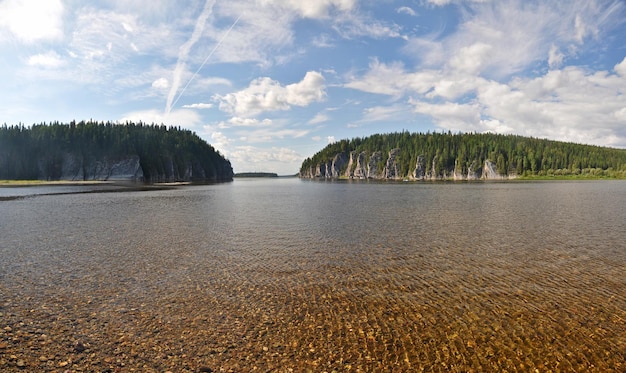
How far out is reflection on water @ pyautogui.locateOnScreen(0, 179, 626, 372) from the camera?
8992 mm

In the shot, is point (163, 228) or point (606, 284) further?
point (163, 228)

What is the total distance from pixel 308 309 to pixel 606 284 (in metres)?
13.4

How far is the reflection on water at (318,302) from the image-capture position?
899 cm

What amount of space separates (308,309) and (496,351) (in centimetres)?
616

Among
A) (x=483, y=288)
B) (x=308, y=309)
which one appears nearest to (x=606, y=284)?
(x=483, y=288)

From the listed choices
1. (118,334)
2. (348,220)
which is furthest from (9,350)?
(348,220)

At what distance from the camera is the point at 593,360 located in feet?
28.6

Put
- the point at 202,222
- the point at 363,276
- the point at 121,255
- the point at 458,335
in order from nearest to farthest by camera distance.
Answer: the point at 458,335, the point at 363,276, the point at 121,255, the point at 202,222

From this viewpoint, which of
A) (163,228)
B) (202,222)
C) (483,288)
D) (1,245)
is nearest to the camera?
(483,288)

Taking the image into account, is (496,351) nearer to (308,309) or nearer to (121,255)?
(308,309)

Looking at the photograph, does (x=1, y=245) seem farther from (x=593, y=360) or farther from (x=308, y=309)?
(x=593, y=360)

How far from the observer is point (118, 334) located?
10.2 m

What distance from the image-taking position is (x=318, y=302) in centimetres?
1290

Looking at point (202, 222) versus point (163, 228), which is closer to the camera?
point (163, 228)
